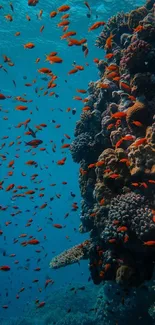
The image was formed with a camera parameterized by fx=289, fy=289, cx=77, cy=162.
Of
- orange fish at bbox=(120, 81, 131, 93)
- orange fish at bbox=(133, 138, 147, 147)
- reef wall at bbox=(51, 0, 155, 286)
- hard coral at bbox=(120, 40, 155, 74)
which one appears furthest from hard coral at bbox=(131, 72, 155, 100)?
orange fish at bbox=(133, 138, 147, 147)

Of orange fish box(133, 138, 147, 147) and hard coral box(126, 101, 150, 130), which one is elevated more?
hard coral box(126, 101, 150, 130)

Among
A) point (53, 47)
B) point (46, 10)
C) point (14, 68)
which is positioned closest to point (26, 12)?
point (46, 10)

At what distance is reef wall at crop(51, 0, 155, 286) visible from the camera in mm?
6840

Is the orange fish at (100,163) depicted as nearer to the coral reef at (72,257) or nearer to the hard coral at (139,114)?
the hard coral at (139,114)

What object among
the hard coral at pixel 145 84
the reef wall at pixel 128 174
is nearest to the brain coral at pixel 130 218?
the reef wall at pixel 128 174

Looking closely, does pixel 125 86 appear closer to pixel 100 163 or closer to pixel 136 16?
pixel 100 163

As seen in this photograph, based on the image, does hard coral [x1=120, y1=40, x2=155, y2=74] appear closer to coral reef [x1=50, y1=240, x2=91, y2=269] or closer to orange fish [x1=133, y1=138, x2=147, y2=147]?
orange fish [x1=133, y1=138, x2=147, y2=147]

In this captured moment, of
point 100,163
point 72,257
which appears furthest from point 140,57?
point 72,257

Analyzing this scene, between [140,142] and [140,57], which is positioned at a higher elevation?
[140,57]

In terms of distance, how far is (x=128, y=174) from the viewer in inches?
299

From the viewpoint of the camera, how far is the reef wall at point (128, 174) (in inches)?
269

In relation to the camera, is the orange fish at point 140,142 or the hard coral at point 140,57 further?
the hard coral at point 140,57

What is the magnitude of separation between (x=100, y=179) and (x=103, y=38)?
7.76m

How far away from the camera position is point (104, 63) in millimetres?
12430
